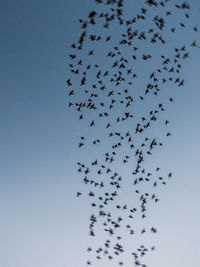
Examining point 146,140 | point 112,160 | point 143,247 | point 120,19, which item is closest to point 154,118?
point 146,140

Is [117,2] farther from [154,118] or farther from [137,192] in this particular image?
[137,192]

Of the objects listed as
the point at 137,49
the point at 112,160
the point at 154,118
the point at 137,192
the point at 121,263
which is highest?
the point at 137,49

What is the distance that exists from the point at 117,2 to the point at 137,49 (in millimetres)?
2808

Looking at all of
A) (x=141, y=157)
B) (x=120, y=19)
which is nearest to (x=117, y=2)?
(x=120, y=19)

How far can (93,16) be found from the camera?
2033 centimetres

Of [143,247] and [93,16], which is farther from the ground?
[93,16]

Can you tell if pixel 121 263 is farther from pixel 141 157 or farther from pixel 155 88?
pixel 155 88

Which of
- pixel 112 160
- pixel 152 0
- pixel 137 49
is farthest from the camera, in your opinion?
pixel 112 160

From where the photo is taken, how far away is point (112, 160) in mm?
23125

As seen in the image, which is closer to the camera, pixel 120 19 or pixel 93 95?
pixel 120 19

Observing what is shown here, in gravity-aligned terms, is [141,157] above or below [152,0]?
below

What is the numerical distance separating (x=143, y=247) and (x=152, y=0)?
45.2 ft

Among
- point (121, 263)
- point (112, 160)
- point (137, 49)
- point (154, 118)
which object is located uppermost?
point (137, 49)

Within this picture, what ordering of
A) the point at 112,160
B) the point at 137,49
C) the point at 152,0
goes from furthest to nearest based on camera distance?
the point at 112,160 < the point at 137,49 < the point at 152,0
